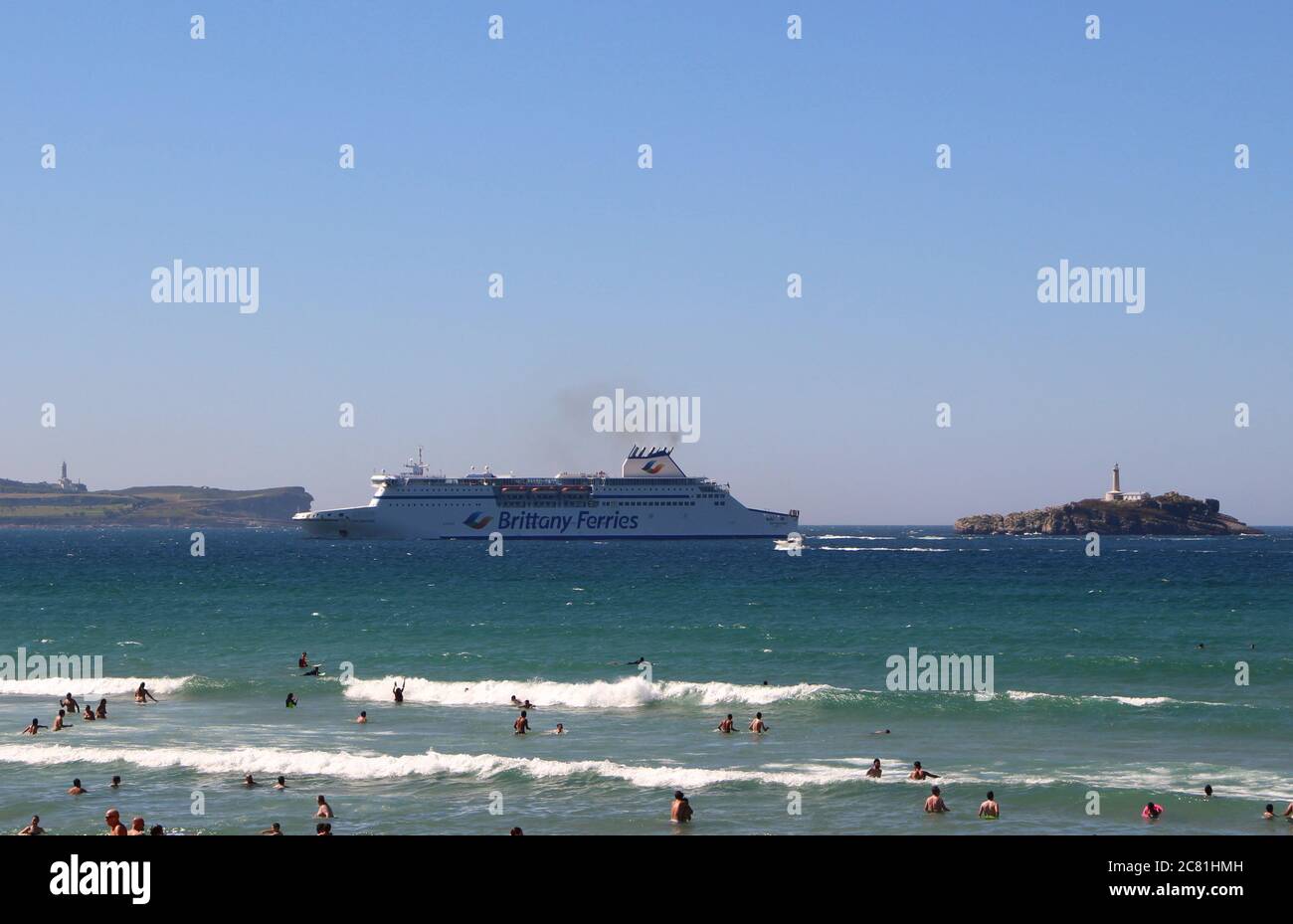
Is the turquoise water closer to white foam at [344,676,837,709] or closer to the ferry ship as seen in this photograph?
white foam at [344,676,837,709]

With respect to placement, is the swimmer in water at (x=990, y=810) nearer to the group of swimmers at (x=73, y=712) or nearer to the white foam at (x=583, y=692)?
the white foam at (x=583, y=692)

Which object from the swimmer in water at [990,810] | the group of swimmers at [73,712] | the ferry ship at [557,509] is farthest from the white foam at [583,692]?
the ferry ship at [557,509]

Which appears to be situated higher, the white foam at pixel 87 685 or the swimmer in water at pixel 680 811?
the white foam at pixel 87 685

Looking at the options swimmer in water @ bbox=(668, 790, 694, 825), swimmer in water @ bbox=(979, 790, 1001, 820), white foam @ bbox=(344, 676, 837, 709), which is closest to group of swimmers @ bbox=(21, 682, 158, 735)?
white foam @ bbox=(344, 676, 837, 709)

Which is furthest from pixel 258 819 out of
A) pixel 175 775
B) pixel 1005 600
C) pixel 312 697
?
pixel 1005 600

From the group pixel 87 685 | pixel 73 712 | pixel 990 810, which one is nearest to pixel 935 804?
pixel 990 810
